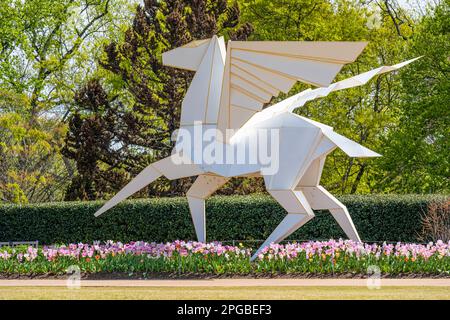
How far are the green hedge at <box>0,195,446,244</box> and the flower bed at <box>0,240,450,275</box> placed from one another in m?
4.50

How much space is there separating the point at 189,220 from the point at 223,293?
912 centimetres

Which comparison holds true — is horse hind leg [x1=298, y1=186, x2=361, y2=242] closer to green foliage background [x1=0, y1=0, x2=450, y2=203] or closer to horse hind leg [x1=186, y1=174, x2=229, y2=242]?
horse hind leg [x1=186, y1=174, x2=229, y2=242]

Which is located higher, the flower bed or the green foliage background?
the green foliage background

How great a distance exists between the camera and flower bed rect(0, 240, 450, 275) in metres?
14.6

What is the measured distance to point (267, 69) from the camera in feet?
50.2

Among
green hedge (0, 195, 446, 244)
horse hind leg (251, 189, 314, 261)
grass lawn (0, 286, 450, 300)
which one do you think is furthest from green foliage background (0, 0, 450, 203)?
grass lawn (0, 286, 450, 300)

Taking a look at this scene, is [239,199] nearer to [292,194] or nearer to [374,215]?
[374,215]

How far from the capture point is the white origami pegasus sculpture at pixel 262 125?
48.6 ft

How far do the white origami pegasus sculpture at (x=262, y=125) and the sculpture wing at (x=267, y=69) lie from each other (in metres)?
0.02

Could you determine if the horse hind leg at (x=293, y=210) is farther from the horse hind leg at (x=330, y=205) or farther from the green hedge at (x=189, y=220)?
the green hedge at (x=189, y=220)

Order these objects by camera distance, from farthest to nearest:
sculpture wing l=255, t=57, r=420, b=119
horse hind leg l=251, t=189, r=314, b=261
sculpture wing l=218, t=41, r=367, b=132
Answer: sculpture wing l=255, t=57, r=420, b=119, horse hind leg l=251, t=189, r=314, b=261, sculpture wing l=218, t=41, r=367, b=132

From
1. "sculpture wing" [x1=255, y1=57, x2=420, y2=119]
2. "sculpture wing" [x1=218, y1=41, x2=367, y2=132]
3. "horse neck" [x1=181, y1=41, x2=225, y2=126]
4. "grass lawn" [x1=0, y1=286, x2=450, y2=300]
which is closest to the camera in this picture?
"grass lawn" [x1=0, y1=286, x2=450, y2=300]

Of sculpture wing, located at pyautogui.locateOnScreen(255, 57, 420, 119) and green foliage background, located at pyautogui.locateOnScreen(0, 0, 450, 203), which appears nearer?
sculpture wing, located at pyautogui.locateOnScreen(255, 57, 420, 119)

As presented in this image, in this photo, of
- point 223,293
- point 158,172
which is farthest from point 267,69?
point 223,293
